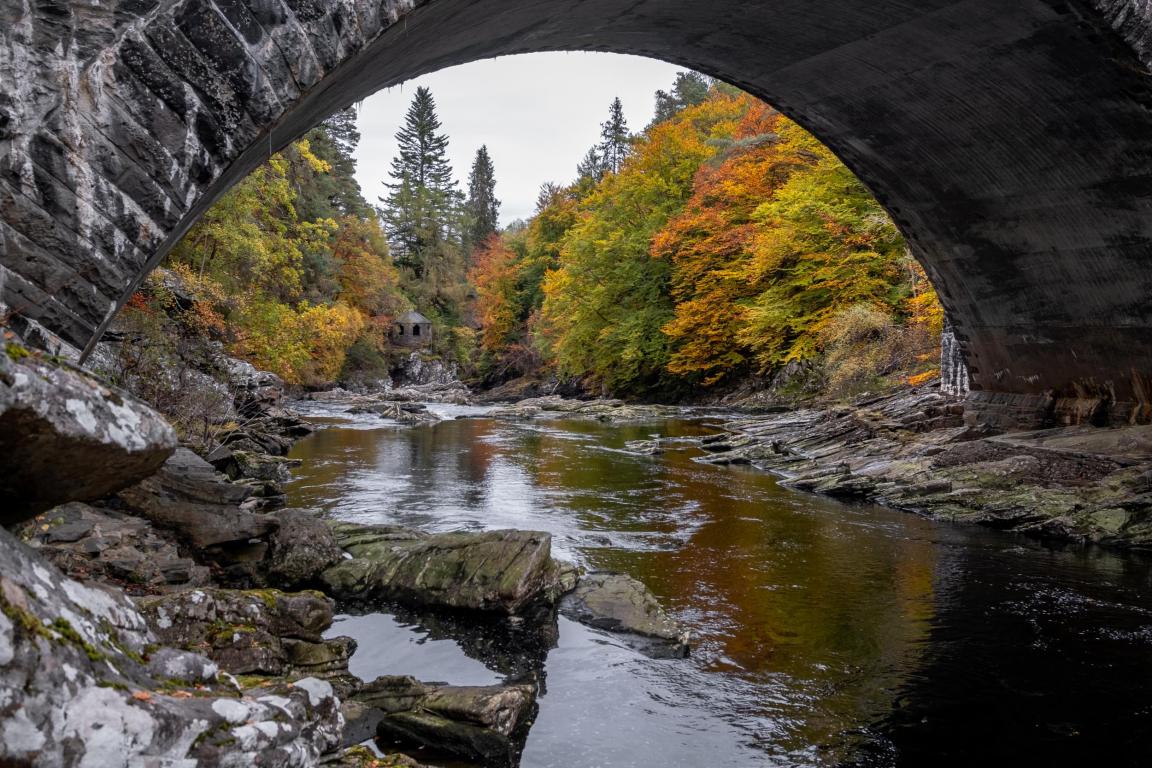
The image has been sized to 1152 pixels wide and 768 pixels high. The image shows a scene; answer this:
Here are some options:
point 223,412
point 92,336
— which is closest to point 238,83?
point 92,336

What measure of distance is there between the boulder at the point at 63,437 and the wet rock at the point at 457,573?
421 cm

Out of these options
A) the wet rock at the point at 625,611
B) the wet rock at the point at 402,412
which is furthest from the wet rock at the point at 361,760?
the wet rock at the point at 402,412

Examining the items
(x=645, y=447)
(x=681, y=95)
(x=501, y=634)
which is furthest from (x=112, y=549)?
(x=681, y=95)

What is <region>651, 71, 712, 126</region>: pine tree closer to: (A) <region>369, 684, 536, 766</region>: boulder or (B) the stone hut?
(B) the stone hut

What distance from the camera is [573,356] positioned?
37.2m

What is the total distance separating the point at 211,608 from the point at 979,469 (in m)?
Result: 11.1

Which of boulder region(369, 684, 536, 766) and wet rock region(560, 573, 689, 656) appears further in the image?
wet rock region(560, 573, 689, 656)

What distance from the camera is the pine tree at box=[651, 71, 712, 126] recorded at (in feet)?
202

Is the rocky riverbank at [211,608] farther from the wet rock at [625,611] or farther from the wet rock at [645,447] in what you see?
the wet rock at [645,447]

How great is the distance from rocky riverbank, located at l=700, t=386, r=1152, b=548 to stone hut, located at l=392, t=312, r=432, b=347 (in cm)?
3632

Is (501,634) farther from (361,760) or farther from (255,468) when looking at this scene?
(255,468)

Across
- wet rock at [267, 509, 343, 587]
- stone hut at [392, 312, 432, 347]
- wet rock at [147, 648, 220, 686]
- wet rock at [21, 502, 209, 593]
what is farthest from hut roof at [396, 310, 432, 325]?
wet rock at [147, 648, 220, 686]

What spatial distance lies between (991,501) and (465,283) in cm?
4988

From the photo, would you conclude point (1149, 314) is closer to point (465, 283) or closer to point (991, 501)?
point (991, 501)
